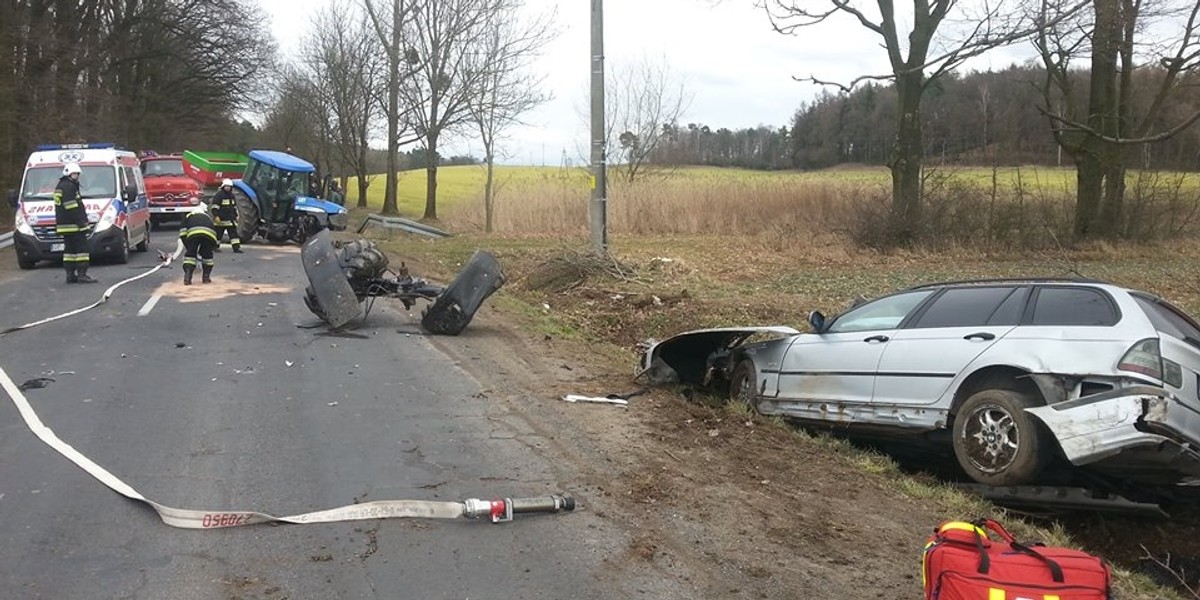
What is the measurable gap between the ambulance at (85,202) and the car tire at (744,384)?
13.9m

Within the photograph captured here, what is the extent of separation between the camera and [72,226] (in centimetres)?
1546

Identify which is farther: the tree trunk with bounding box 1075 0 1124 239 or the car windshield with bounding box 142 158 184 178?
the car windshield with bounding box 142 158 184 178

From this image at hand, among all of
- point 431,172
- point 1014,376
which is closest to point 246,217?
point 431,172

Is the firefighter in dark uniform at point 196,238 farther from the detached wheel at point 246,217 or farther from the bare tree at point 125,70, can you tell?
the bare tree at point 125,70

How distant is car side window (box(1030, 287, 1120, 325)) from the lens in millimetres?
6172

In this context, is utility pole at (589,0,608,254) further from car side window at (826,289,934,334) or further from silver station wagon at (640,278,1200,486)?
car side window at (826,289,934,334)

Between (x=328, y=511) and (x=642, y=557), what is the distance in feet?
5.90

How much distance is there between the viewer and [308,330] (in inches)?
447

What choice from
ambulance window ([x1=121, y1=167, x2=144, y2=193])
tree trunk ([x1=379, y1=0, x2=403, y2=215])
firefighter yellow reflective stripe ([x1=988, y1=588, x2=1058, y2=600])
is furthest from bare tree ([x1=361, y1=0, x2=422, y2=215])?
firefighter yellow reflective stripe ([x1=988, y1=588, x2=1058, y2=600])

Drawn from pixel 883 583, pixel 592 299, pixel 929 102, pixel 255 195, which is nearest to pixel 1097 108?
pixel 929 102

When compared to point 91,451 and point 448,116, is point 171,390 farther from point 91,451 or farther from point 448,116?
point 448,116

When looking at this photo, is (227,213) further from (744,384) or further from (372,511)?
(372,511)

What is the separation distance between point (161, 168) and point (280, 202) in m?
8.74

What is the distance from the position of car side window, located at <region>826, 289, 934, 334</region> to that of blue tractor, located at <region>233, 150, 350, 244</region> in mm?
17483
